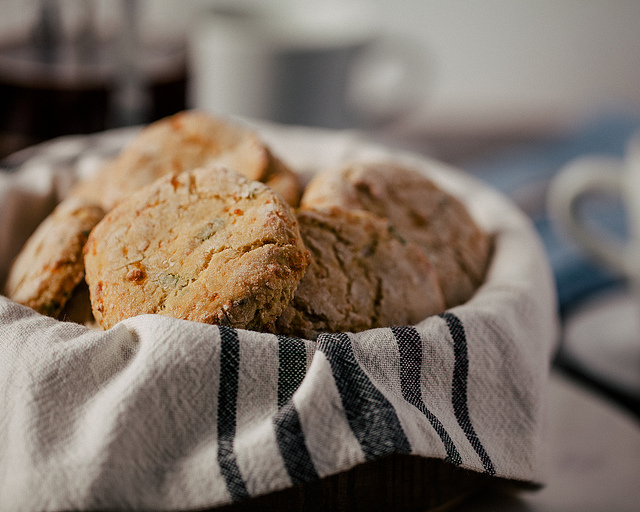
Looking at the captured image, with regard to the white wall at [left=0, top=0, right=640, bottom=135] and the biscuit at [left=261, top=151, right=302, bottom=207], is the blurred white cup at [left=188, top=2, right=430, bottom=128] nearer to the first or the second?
the white wall at [left=0, top=0, right=640, bottom=135]

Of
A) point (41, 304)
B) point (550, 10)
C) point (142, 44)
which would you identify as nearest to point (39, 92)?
point (142, 44)

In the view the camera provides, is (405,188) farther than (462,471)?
Yes

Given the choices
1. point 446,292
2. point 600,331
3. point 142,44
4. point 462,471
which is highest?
point 142,44

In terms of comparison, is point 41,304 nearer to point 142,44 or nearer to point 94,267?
point 94,267

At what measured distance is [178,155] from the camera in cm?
85

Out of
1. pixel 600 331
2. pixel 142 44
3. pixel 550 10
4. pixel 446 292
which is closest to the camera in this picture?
pixel 446 292

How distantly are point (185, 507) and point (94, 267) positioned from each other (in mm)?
264

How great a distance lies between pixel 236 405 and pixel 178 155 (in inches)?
16.5

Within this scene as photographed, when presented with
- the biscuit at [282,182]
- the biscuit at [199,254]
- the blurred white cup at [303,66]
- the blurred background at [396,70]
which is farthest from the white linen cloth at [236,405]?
the blurred white cup at [303,66]

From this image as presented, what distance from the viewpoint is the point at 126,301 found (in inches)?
24.0

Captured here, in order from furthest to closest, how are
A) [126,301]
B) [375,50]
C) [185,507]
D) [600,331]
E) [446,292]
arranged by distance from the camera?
[375,50] < [600,331] < [446,292] < [126,301] < [185,507]

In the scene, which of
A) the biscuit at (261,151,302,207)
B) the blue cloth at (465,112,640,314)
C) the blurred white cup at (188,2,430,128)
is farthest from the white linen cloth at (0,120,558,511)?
the blurred white cup at (188,2,430,128)

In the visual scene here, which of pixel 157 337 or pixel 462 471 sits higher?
pixel 157 337

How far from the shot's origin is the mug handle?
3.57 feet
